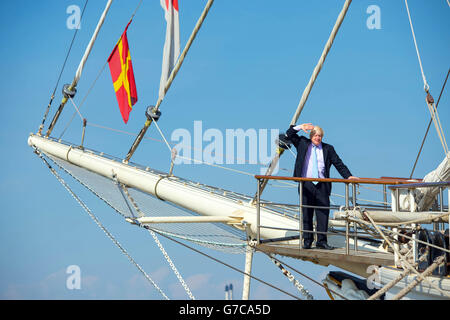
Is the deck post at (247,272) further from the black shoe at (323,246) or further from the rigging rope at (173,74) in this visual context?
the rigging rope at (173,74)

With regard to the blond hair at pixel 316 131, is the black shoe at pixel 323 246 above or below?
below

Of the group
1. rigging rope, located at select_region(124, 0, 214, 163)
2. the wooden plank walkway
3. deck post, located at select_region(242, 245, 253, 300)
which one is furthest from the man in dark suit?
rigging rope, located at select_region(124, 0, 214, 163)

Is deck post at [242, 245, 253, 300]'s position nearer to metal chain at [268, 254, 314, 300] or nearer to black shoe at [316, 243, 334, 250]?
metal chain at [268, 254, 314, 300]

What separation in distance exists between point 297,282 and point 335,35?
4.33 metres

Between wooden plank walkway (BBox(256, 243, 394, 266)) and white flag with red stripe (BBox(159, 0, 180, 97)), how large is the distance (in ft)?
22.1

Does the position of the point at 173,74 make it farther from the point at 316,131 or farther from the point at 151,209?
the point at 316,131

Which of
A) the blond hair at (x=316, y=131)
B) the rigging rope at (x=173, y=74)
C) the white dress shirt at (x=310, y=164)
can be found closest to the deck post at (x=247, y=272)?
the white dress shirt at (x=310, y=164)

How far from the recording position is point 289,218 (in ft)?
38.2

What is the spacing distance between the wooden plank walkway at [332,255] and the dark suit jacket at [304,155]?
109 centimetres

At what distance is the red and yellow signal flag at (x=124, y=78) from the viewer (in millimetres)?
16797

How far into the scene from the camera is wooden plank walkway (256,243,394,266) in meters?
8.92

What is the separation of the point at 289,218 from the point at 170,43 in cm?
570
